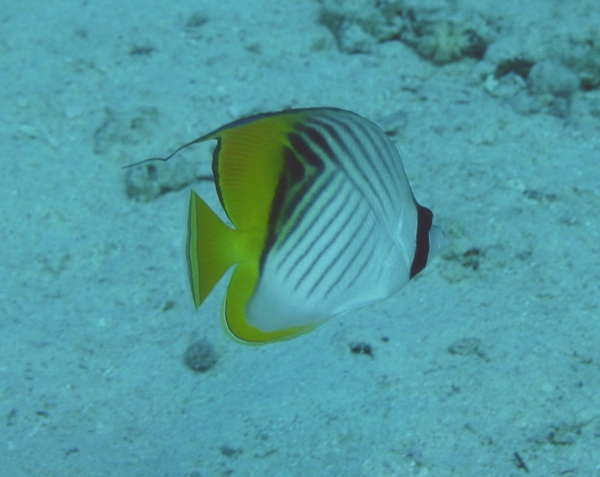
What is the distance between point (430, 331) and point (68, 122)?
341 cm

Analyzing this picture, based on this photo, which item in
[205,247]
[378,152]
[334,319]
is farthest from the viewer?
[334,319]

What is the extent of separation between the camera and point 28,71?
4957 mm

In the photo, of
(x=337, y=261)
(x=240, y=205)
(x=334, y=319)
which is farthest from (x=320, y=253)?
(x=334, y=319)

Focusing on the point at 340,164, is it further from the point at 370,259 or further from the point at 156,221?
the point at 156,221

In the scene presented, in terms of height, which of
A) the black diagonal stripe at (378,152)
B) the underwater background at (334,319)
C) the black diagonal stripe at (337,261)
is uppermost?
the black diagonal stripe at (378,152)

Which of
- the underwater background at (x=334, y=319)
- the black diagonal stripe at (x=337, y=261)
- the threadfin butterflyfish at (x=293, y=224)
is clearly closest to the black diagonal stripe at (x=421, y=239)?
the threadfin butterflyfish at (x=293, y=224)

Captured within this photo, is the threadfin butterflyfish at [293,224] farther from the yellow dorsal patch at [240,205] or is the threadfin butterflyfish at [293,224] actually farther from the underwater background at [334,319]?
the underwater background at [334,319]

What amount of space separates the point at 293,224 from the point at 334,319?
5.29ft

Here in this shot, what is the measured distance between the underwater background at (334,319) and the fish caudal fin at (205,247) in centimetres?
127

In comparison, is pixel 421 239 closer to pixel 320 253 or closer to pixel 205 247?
pixel 320 253

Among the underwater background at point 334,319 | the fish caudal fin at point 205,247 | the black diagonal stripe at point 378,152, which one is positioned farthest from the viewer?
the underwater background at point 334,319

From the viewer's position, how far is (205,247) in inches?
55.2

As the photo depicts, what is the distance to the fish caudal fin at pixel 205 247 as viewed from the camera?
4.57 feet

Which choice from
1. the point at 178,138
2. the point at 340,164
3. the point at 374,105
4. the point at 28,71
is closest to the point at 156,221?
the point at 178,138
